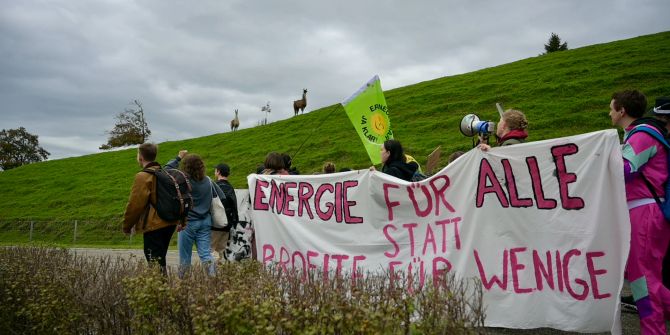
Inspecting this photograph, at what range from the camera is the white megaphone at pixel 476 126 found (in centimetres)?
528

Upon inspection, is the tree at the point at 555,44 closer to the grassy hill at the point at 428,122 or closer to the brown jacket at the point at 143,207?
the grassy hill at the point at 428,122

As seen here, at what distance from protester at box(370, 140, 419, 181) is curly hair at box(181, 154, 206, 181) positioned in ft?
8.06

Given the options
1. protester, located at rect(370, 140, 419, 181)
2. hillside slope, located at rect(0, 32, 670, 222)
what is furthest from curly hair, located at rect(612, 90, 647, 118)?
hillside slope, located at rect(0, 32, 670, 222)

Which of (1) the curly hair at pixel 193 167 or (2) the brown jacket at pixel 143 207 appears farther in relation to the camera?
(1) the curly hair at pixel 193 167

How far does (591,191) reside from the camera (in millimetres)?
4340

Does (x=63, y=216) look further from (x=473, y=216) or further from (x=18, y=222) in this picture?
(x=473, y=216)

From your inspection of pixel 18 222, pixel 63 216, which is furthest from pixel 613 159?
pixel 18 222

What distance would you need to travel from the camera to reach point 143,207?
5.56m

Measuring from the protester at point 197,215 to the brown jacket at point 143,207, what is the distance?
70 cm

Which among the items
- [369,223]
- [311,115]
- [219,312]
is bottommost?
[219,312]

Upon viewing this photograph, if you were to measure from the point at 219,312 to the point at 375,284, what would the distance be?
107cm

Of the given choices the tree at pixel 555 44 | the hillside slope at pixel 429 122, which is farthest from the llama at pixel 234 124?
the tree at pixel 555 44

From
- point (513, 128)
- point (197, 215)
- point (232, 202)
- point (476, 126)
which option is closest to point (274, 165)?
point (232, 202)

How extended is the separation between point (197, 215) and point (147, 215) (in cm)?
91
